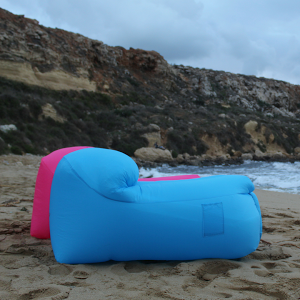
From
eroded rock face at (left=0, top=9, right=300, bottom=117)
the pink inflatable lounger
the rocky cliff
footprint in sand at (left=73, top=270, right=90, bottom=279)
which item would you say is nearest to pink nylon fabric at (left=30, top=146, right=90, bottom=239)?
the pink inflatable lounger

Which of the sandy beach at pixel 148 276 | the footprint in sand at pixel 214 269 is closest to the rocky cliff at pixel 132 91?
the sandy beach at pixel 148 276

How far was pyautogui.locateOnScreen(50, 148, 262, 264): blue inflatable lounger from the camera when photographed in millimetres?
2004

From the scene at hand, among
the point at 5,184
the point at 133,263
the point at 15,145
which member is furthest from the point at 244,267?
the point at 15,145

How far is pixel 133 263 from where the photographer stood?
7.02 feet

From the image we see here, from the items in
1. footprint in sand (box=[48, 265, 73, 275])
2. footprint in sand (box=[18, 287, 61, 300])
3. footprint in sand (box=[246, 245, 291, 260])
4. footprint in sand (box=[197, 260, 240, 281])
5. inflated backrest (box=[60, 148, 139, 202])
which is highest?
inflated backrest (box=[60, 148, 139, 202])

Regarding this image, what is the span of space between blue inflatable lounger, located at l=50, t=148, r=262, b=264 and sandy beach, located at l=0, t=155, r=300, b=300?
4.0 inches

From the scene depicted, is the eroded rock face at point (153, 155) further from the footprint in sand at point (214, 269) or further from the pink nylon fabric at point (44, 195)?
the footprint in sand at point (214, 269)

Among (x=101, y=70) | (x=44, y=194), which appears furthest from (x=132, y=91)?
(x=44, y=194)

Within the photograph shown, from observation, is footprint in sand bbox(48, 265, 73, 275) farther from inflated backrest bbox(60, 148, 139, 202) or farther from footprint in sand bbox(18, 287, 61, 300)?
inflated backrest bbox(60, 148, 139, 202)

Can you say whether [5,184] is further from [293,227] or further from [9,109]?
[9,109]

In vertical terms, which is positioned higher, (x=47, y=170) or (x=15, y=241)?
(x=47, y=170)

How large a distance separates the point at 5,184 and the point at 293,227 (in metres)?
5.16

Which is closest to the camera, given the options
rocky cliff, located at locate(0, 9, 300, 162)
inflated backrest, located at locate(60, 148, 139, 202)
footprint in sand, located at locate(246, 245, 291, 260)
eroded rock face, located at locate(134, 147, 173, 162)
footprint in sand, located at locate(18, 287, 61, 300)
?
footprint in sand, located at locate(18, 287, 61, 300)

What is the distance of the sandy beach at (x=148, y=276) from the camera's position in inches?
63.1
